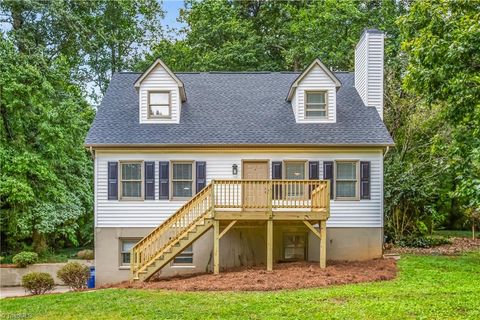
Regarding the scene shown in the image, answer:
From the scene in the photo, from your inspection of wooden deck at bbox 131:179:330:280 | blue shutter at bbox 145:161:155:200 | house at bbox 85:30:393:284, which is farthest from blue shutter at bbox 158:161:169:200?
wooden deck at bbox 131:179:330:280

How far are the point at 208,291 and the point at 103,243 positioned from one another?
18.8 ft

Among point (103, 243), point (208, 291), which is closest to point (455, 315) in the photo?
point (208, 291)

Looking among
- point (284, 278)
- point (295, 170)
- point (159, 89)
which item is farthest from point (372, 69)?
point (284, 278)

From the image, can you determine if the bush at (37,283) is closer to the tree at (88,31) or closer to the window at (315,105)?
the window at (315,105)

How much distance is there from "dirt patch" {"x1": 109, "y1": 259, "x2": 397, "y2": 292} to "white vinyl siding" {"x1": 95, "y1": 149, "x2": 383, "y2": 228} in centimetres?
205

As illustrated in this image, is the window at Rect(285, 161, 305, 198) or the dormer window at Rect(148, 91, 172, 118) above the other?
the dormer window at Rect(148, 91, 172, 118)

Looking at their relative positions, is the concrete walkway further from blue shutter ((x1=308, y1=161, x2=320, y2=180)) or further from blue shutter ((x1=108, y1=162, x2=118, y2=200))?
blue shutter ((x1=308, y1=161, x2=320, y2=180))

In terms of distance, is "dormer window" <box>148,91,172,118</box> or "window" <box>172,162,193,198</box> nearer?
"window" <box>172,162,193,198</box>

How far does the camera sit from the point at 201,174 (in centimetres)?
1562

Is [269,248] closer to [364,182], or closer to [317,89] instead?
[364,182]

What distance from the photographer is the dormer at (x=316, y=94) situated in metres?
16.3

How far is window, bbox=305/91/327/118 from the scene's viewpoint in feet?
54.1

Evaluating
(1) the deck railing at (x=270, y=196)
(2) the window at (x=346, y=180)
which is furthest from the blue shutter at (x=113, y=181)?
(2) the window at (x=346, y=180)

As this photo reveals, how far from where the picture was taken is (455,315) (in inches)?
330
